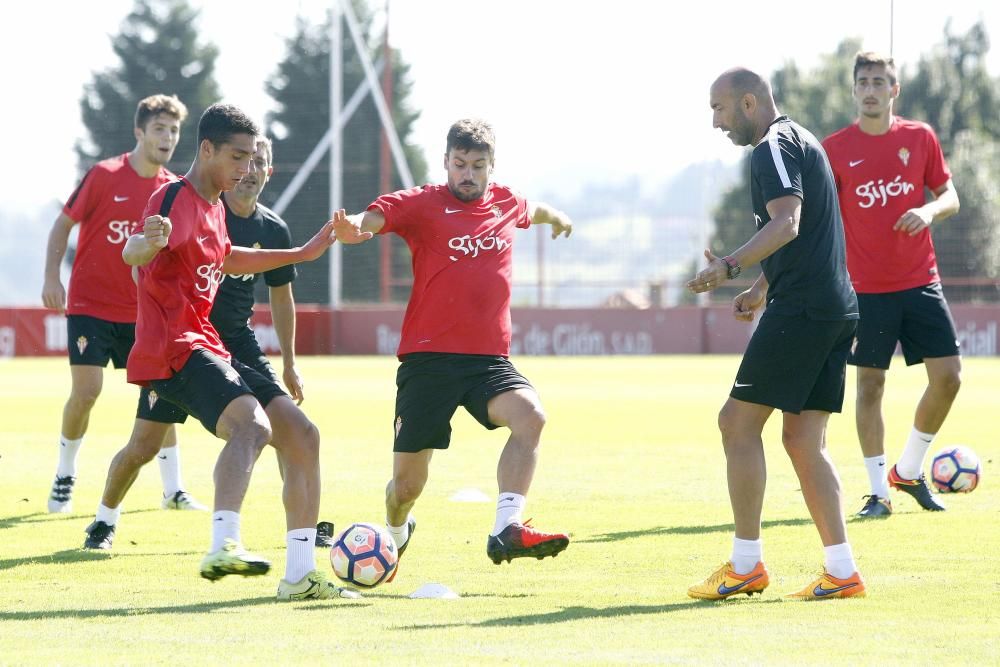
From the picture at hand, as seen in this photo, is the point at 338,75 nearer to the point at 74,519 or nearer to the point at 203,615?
the point at 74,519

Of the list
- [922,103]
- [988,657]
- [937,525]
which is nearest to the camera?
Answer: [988,657]

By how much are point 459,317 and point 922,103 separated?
49078 mm

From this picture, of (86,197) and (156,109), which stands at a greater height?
(156,109)

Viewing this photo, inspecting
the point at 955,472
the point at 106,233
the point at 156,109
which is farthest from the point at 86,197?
the point at 955,472

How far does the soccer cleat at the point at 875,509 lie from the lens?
901cm

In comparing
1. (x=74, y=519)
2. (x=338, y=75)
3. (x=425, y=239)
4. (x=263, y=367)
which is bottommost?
(x=74, y=519)

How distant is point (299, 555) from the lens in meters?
6.55

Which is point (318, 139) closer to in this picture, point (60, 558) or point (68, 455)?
point (68, 455)

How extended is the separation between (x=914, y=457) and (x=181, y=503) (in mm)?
4698

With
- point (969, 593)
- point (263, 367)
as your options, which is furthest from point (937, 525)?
point (263, 367)

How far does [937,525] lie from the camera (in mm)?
8609

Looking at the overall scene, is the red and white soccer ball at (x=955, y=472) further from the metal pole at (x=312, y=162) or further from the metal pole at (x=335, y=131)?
the metal pole at (x=312, y=162)

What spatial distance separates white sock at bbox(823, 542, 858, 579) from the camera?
251 inches

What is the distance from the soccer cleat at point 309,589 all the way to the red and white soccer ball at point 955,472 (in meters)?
4.97
